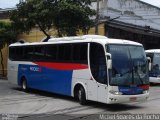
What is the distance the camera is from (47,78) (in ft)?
68.0

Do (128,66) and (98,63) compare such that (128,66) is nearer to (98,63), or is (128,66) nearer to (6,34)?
Answer: (98,63)

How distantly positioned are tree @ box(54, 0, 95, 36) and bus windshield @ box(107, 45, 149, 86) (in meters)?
11.3

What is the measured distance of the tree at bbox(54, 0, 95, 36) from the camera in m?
27.7

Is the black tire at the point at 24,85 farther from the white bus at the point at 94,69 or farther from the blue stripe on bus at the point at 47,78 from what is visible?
the white bus at the point at 94,69

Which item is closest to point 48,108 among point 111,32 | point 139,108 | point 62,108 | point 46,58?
point 62,108

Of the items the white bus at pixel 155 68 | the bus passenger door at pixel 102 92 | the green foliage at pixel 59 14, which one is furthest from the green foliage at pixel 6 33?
the bus passenger door at pixel 102 92

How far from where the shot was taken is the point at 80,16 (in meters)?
28.2

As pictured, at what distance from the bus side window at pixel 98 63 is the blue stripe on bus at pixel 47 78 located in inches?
74.4

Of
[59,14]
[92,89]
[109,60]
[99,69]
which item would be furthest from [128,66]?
[59,14]

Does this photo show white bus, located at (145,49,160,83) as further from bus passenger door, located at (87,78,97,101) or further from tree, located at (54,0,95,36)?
bus passenger door, located at (87,78,97,101)

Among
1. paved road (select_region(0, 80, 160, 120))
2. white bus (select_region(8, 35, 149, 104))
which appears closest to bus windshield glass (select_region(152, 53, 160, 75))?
paved road (select_region(0, 80, 160, 120))

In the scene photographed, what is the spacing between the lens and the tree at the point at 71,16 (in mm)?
27667

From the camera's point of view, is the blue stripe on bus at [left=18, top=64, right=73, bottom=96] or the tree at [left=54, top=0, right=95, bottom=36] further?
the tree at [left=54, top=0, right=95, bottom=36]

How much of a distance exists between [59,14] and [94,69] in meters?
11.8
